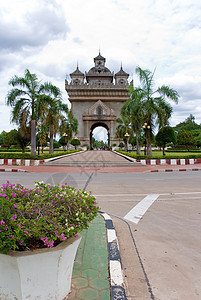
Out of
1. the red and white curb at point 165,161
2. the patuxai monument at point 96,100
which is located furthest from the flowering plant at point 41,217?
the patuxai monument at point 96,100

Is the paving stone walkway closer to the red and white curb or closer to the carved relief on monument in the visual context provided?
the red and white curb

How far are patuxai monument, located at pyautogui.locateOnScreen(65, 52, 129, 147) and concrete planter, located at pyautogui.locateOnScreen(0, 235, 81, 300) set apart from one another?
2160 inches

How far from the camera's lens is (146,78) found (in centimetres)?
2144

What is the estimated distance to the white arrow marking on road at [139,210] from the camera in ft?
16.0

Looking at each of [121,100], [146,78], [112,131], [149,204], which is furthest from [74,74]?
[149,204]

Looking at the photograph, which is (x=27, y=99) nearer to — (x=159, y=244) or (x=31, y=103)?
(x=31, y=103)

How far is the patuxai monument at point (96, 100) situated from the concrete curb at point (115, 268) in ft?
175

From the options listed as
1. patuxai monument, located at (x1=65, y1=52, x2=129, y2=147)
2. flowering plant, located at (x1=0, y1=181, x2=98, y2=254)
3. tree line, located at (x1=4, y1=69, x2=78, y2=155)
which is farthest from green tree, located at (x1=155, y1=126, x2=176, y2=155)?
flowering plant, located at (x1=0, y1=181, x2=98, y2=254)

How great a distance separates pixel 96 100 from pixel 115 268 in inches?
2358

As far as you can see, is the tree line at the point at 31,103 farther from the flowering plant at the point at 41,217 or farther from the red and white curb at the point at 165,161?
the flowering plant at the point at 41,217

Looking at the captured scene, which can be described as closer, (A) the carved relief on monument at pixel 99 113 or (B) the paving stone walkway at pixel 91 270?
(B) the paving stone walkway at pixel 91 270

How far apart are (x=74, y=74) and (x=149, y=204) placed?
66.1 m

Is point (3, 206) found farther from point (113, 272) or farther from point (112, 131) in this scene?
point (112, 131)

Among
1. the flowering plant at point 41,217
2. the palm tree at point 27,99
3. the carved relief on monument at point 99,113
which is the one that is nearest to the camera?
the flowering plant at point 41,217
